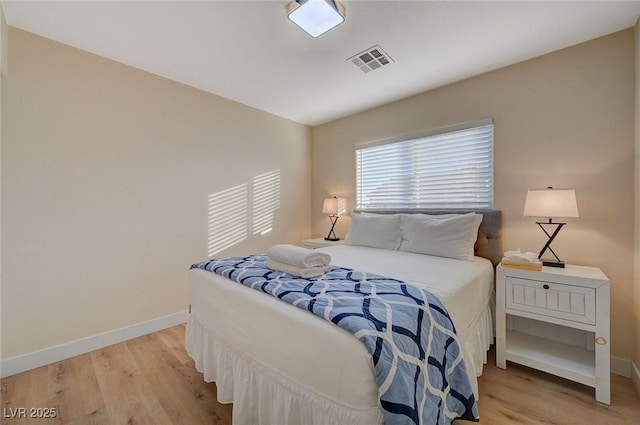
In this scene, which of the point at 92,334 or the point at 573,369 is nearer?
the point at 573,369

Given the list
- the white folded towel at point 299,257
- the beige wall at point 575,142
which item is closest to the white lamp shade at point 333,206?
the beige wall at point 575,142

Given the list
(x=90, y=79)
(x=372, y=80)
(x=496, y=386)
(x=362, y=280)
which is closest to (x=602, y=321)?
(x=496, y=386)

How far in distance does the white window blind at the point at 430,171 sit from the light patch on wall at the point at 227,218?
1549 mm

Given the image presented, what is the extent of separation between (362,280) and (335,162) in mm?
2664

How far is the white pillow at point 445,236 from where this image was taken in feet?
7.38

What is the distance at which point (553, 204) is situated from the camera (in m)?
1.88

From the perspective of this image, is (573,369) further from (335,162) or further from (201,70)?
(201,70)

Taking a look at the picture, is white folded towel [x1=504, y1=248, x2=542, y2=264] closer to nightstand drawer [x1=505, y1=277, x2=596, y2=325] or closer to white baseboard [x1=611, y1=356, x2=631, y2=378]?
nightstand drawer [x1=505, y1=277, x2=596, y2=325]

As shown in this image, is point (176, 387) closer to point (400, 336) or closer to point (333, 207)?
point (400, 336)

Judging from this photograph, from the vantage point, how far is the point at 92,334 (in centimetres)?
224

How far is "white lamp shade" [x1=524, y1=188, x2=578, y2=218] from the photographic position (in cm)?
183

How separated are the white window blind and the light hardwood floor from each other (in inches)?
58.8

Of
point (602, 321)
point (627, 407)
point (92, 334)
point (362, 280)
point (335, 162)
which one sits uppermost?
point (335, 162)

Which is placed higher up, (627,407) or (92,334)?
(92,334)
